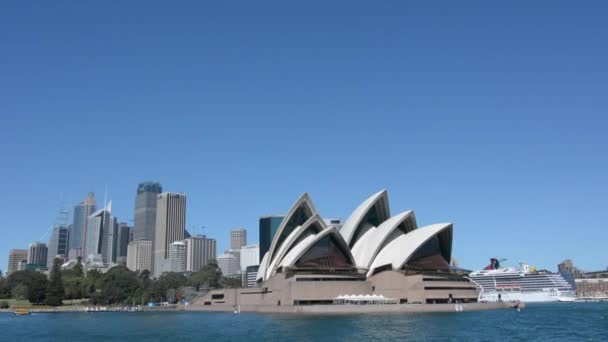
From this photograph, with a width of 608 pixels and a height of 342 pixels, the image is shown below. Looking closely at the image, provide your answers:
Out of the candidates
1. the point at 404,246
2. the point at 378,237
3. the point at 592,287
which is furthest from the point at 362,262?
the point at 592,287

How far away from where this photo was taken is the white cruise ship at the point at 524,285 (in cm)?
13738

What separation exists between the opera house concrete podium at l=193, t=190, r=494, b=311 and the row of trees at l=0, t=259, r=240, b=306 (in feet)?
181

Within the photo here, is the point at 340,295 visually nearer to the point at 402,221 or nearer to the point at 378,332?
the point at 402,221

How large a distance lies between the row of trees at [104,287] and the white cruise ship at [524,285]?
58805 mm

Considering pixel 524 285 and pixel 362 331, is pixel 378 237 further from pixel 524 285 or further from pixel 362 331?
pixel 524 285

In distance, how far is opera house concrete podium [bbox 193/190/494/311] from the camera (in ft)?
251

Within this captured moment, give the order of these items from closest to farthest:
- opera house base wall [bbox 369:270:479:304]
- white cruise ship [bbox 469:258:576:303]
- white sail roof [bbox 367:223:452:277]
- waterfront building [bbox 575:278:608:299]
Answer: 1. opera house base wall [bbox 369:270:479:304]
2. white sail roof [bbox 367:223:452:277]
3. white cruise ship [bbox 469:258:576:303]
4. waterfront building [bbox 575:278:608:299]

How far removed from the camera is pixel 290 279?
252ft

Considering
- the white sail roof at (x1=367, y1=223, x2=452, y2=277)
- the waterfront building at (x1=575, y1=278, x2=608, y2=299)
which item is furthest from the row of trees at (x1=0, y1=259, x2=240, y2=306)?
the waterfront building at (x1=575, y1=278, x2=608, y2=299)

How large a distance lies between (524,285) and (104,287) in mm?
91116

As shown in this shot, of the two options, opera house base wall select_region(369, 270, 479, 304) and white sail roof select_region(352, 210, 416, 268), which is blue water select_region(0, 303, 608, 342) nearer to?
opera house base wall select_region(369, 270, 479, 304)

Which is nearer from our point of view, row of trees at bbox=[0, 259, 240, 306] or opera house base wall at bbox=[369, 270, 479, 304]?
opera house base wall at bbox=[369, 270, 479, 304]

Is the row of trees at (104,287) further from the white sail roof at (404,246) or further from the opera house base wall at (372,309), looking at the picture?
the opera house base wall at (372,309)

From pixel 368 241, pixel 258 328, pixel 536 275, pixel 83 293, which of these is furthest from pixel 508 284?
pixel 258 328
